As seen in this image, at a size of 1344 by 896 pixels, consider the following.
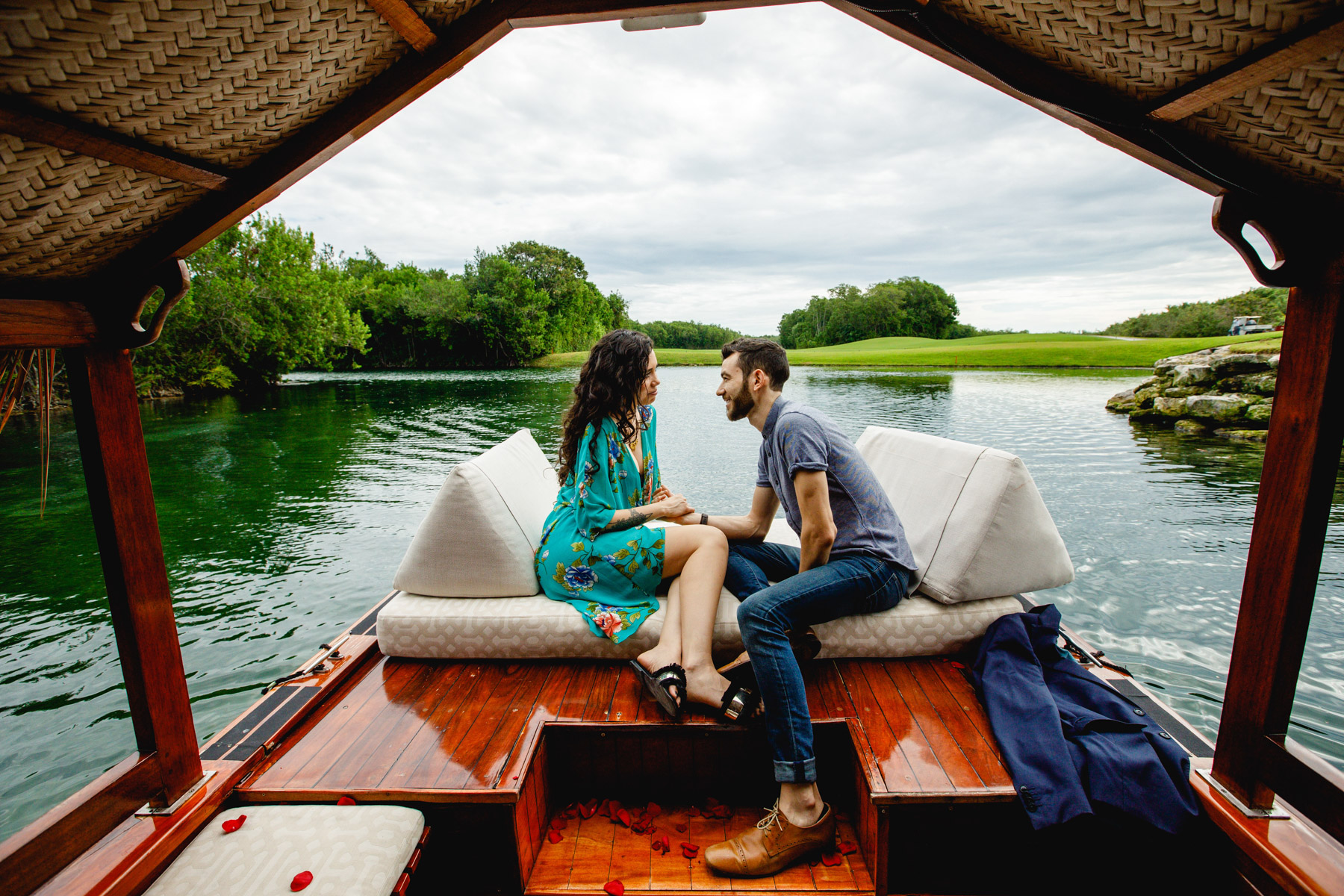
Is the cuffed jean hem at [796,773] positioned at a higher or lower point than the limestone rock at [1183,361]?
lower

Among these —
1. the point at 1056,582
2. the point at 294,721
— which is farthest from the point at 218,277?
the point at 1056,582

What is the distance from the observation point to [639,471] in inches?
106

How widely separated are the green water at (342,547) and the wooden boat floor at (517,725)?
1.75 meters

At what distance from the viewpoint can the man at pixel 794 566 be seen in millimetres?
1819

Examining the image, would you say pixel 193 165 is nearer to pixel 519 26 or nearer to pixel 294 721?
pixel 519 26

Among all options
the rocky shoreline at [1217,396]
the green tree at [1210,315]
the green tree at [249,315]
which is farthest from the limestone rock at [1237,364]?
the green tree at [1210,315]

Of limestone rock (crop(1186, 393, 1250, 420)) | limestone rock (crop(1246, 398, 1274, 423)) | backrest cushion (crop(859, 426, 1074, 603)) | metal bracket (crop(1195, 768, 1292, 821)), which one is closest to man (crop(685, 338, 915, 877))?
backrest cushion (crop(859, 426, 1074, 603))

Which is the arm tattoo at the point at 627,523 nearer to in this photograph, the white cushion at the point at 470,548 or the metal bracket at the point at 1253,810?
the white cushion at the point at 470,548

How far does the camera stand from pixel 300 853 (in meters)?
1.51

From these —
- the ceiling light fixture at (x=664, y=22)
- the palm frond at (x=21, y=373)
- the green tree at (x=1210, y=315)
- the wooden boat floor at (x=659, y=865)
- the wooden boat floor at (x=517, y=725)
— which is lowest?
the wooden boat floor at (x=659, y=865)

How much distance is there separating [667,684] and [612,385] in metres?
1.22

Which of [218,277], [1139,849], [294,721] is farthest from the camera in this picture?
[218,277]

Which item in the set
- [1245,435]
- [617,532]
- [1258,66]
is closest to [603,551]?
[617,532]

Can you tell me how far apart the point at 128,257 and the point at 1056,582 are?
334 cm
